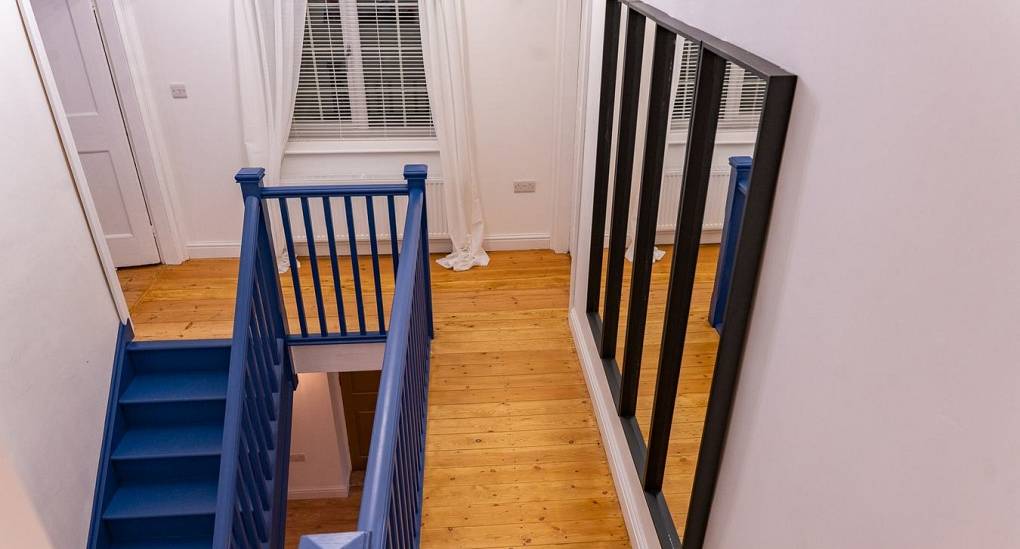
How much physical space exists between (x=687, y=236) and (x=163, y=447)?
2.92 m

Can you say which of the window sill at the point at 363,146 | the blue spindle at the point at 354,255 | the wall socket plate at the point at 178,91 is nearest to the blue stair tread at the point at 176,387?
the blue spindle at the point at 354,255

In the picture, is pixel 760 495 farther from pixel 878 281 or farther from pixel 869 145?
pixel 869 145

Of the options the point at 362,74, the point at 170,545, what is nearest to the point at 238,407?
the point at 170,545

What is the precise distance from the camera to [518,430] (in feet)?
10.7

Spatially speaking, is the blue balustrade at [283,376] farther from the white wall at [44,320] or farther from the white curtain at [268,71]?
the white curtain at [268,71]

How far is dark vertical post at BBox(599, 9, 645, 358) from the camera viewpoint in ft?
8.59

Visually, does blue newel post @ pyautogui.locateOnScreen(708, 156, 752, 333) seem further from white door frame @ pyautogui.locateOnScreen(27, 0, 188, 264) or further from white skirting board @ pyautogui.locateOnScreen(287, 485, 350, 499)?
white skirting board @ pyautogui.locateOnScreen(287, 485, 350, 499)

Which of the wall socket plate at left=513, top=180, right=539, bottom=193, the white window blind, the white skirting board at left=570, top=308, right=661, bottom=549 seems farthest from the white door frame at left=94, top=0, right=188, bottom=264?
the white window blind

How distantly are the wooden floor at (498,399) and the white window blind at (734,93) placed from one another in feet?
5.57

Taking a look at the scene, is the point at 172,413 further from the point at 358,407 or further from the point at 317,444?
the point at 358,407

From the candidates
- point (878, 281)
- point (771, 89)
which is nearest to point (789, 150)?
point (771, 89)

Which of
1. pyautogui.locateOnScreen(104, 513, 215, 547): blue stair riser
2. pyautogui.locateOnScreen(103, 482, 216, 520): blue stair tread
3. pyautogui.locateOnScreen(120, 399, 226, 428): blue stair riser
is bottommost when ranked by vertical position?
pyautogui.locateOnScreen(104, 513, 215, 547): blue stair riser

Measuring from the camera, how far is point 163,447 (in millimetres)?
3443

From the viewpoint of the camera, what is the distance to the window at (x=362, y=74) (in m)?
4.35
